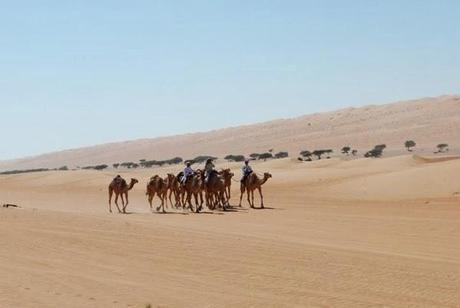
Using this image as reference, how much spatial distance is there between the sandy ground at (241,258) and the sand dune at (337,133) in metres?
64.2

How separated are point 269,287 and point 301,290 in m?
0.52

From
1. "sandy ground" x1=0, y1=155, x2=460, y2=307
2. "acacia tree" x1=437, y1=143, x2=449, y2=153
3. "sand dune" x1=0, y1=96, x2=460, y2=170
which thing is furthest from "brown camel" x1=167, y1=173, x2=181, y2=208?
"sand dune" x1=0, y1=96, x2=460, y2=170

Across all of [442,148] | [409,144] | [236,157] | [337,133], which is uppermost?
[337,133]

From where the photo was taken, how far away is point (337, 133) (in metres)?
127

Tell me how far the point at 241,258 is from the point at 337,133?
113 metres

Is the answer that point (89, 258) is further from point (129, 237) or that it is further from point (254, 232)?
point (254, 232)

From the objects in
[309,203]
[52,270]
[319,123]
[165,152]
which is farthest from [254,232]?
[165,152]

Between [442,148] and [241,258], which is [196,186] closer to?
[241,258]

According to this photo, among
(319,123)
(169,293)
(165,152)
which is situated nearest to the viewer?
(169,293)

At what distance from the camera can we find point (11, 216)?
23.7 m

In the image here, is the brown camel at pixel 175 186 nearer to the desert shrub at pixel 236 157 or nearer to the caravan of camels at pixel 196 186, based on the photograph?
the caravan of camels at pixel 196 186

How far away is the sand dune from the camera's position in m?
110

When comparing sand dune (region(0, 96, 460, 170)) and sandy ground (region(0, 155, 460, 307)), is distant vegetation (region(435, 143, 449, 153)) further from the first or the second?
sandy ground (region(0, 155, 460, 307))

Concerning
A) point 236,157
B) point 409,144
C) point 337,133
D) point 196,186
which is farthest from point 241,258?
point 337,133
